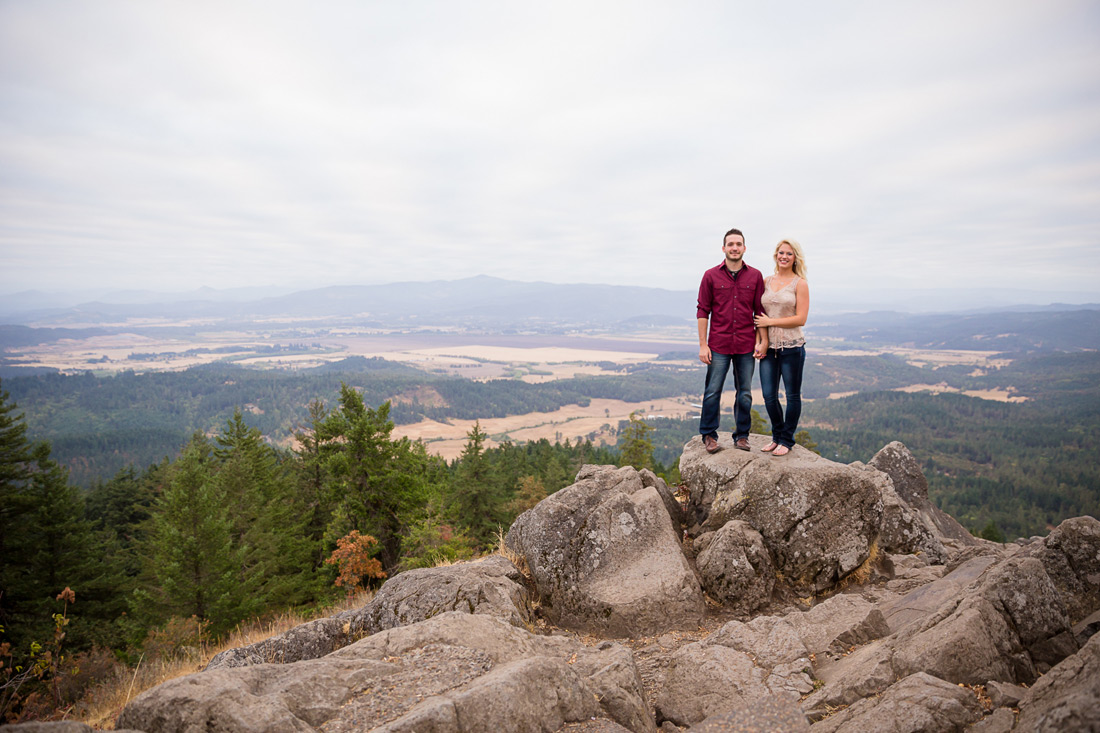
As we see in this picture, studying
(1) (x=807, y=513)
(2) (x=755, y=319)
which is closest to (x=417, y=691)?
(1) (x=807, y=513)

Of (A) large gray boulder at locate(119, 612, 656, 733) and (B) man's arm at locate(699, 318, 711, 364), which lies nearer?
(A) large gray boulder at locate(119, 612, 656, 733)

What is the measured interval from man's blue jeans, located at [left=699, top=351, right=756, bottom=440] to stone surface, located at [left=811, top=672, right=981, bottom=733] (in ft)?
17.4

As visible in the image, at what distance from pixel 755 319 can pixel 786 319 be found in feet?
1.91

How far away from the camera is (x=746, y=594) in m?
9.19

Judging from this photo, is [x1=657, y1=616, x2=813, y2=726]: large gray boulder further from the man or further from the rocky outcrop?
the man

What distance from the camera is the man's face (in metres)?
9.77

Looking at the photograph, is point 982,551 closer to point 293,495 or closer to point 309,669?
point 309,669

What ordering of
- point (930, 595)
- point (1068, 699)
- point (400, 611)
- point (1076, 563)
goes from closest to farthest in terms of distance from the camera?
point (1068, 699) < point (1076, 563) < point (930, 595) < point (400, 611)

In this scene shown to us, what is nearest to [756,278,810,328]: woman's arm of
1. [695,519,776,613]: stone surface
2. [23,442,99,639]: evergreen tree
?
[695,519,776,613]: stone surface

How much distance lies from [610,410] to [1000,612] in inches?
7520

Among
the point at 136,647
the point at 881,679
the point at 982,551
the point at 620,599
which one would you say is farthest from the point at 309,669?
the point at 136,647

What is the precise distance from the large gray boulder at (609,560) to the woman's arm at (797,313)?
4253 millimetres

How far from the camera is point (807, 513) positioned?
9734 mm

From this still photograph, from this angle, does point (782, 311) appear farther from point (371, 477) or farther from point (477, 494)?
point (477, 494)
